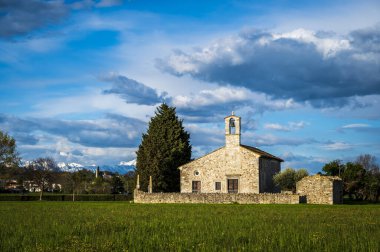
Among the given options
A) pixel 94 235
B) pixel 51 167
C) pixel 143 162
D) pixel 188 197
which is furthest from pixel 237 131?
pixel 51 167

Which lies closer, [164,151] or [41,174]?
[164,151]

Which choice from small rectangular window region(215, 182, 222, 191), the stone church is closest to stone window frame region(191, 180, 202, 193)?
the stone church

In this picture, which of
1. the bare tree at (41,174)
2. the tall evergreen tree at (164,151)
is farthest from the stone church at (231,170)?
the bare tree at (41,174)

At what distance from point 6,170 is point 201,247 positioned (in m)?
62.9

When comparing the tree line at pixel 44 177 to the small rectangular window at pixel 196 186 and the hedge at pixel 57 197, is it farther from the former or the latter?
the small rectangular window at pixel 196 186

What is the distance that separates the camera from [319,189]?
162ft

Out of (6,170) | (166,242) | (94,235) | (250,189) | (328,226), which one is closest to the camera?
(166,242)

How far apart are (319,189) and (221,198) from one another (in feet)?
32.1

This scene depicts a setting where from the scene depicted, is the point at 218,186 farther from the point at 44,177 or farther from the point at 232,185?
the point at 44,177

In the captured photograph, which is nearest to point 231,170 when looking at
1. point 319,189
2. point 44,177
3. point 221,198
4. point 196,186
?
point 196,186

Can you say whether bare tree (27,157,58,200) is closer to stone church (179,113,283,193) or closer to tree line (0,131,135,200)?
tree line (0,131,135,200)

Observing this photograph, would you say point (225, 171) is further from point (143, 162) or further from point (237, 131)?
point (143, 162)

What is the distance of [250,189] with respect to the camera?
55125mm

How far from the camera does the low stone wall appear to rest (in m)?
47.5
